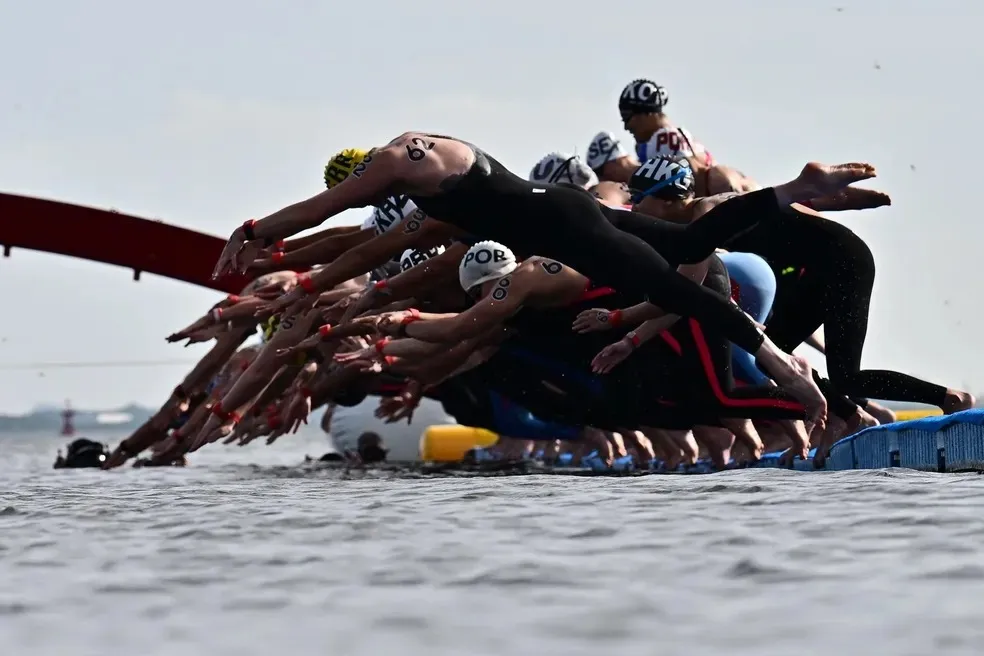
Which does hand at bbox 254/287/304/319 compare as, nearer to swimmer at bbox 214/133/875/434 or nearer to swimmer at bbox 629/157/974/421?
swimmer at bbox 214/133/875/434

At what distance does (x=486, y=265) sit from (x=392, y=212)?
971 mm

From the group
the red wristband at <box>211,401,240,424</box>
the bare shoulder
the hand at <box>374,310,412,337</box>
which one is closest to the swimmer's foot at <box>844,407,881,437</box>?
the bare shoulder

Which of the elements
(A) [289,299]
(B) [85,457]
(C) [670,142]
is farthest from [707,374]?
(B) [85,457]

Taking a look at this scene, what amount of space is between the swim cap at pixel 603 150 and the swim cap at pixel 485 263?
202 cm

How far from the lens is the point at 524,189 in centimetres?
803

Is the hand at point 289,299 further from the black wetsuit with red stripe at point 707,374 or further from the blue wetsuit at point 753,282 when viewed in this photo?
the blue wetsuit at point 753,282

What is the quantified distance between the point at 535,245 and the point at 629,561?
13.5ft

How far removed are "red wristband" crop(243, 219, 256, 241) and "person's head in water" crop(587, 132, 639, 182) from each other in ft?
14.5

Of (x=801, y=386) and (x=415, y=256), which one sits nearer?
(x=801, y=386)

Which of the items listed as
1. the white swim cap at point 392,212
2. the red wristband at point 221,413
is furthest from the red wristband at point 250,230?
the red wristband at point 221,413

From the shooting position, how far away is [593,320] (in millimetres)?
9250

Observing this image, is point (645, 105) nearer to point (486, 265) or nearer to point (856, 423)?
point (486, 265)

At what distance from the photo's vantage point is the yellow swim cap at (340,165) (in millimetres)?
11250

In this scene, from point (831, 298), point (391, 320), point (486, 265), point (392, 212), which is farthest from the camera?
point (392, 212)
